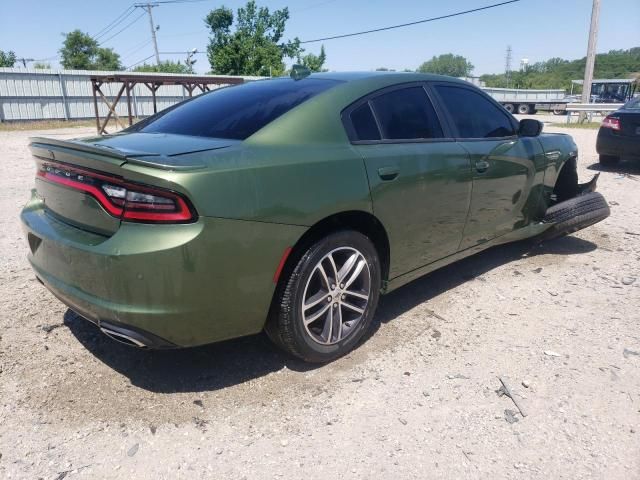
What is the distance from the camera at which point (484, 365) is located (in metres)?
2.90

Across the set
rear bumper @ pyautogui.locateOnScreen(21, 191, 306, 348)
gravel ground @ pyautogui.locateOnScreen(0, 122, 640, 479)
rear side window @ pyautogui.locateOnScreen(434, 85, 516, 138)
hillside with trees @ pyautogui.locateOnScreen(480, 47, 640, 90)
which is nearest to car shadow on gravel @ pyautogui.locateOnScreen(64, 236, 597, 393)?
gravel ground @ pyautogui.locateOnScreen(0, 122, 640, 479)

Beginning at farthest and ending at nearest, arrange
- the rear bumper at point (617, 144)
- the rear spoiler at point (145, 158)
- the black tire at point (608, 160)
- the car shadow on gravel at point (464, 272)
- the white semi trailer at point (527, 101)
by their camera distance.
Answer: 1. the white semi trailer at point (527, 101)
2. the black tire at point (608, 160)
3. the rear bumper at point (617, 144)
4. the car shadow on gravel at point (464, 272)
5. the rear spoiler at point (145, 158)

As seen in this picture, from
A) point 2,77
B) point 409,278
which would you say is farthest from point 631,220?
point 2,77

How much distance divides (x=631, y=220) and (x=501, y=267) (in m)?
2.63

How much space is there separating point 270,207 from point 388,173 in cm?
86

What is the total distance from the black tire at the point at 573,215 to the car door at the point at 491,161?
1.07ft

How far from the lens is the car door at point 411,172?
9.43 feet

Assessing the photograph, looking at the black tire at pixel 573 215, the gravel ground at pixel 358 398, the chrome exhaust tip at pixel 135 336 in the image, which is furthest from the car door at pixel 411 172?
the black tire at pixel 573 215

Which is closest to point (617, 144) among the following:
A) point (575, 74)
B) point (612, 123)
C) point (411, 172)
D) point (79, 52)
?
point (612, 123)

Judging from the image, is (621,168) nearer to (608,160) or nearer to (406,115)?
(608,160)

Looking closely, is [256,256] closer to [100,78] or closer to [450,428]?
[450,428]

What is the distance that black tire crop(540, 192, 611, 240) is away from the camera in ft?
14.7

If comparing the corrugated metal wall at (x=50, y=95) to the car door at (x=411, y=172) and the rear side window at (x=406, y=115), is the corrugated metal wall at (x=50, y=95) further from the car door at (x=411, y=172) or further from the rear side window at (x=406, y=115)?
the car door at (x=411, y=172)

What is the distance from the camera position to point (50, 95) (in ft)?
81.1
